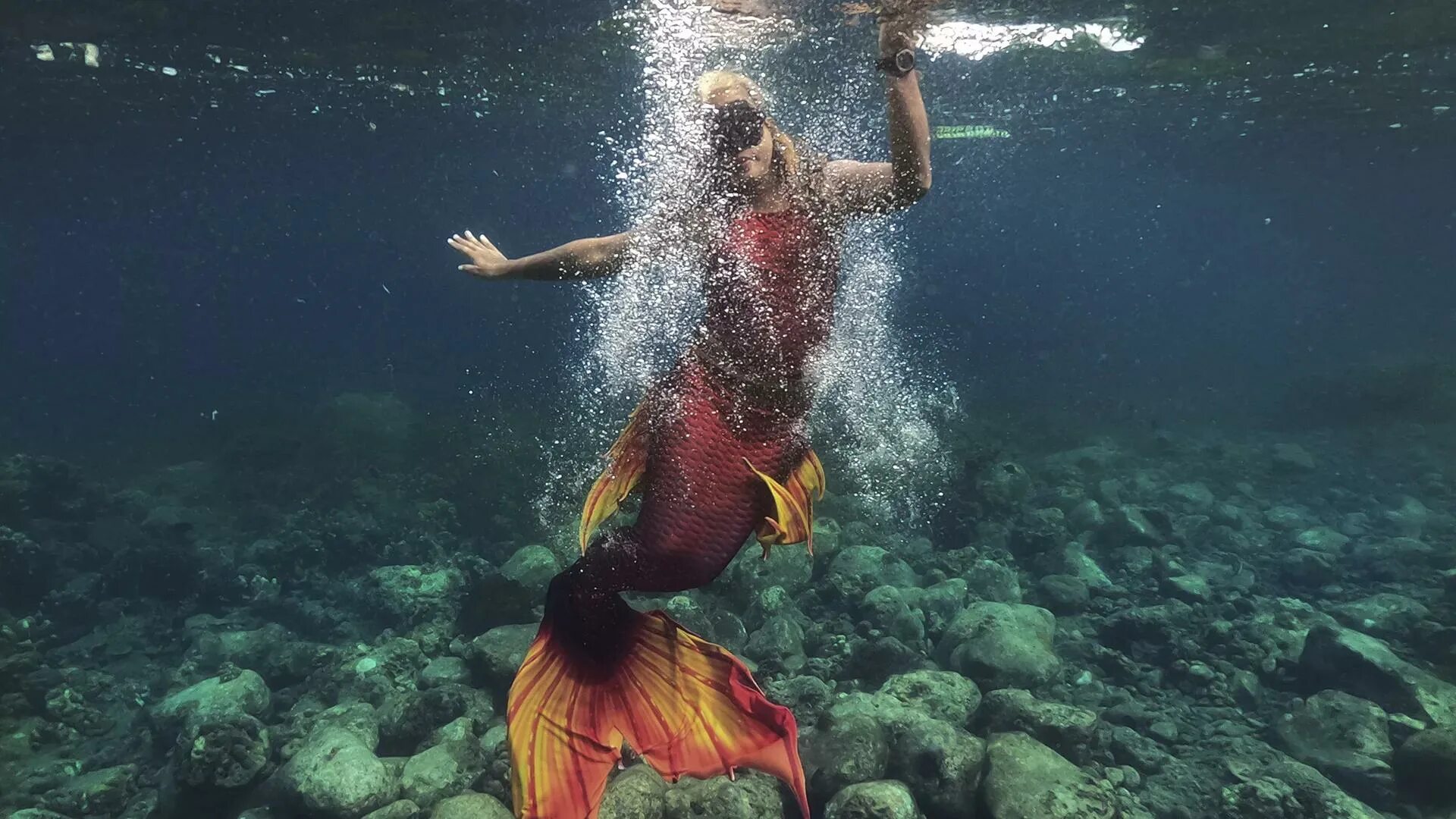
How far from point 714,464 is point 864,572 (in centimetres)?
751

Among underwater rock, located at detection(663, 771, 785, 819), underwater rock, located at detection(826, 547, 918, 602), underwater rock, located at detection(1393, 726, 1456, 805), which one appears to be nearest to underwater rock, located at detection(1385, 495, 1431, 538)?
underwater rock, located at detection(1393, 726, 1456, 805)

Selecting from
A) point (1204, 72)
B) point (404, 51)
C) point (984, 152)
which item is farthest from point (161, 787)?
point (984, 152)

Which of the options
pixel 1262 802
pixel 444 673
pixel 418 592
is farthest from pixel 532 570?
pixel 1262 802

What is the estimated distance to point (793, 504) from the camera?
2564 mm

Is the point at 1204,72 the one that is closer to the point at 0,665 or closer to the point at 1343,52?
the point at 1343,52

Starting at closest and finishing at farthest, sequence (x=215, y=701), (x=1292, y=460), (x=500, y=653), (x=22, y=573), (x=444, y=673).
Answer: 1. (x=500, y=653)
2. (x=215, y=701)
3. (x=444, y=673)
4. (x=22, y=573)
5. (x=1292, y=460)

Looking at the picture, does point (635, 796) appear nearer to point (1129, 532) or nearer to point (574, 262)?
point (574, 262)

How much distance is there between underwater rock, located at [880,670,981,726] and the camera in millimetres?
6281

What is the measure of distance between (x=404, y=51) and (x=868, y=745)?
693 inches

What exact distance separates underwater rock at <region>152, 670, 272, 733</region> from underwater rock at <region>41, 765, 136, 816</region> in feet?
1.91

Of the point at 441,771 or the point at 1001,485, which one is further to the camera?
the point at 1001,485

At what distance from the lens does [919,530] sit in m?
12.2

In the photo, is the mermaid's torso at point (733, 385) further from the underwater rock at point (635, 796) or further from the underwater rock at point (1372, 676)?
the underwater rock at point (1372, 676)

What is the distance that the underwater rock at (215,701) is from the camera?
730cm
